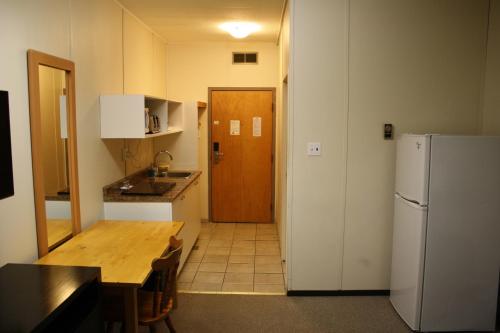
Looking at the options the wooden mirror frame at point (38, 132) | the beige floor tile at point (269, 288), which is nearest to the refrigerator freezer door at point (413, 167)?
the beige floor tile at point (269, 288)

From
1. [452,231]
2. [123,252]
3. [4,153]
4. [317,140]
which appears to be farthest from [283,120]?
[4,153]

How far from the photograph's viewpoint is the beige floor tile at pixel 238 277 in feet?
13.1

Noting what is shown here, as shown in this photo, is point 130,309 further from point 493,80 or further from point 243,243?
point 493,80

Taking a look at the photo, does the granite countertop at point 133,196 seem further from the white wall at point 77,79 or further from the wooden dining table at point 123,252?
the wooden dining table at point 123,252

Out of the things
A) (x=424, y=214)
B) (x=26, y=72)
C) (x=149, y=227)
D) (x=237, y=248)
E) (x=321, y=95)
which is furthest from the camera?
(x=237, y=248)

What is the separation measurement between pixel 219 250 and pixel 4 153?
339 centimetres

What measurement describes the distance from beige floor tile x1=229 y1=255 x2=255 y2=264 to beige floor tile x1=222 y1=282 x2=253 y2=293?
620 millimetres

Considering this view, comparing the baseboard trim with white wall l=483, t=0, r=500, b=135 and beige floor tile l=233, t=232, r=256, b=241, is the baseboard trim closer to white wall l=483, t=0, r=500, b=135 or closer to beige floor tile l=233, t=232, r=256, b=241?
white wall l=483, t=0, r=500, b=135

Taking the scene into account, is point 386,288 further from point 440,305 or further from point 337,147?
point 337,147

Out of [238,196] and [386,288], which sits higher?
[238,196]

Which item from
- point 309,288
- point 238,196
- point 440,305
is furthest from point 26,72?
point 238,196

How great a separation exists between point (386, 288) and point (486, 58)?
2144mm

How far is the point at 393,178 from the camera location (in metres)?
3.52

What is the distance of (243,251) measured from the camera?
16.2 ft
